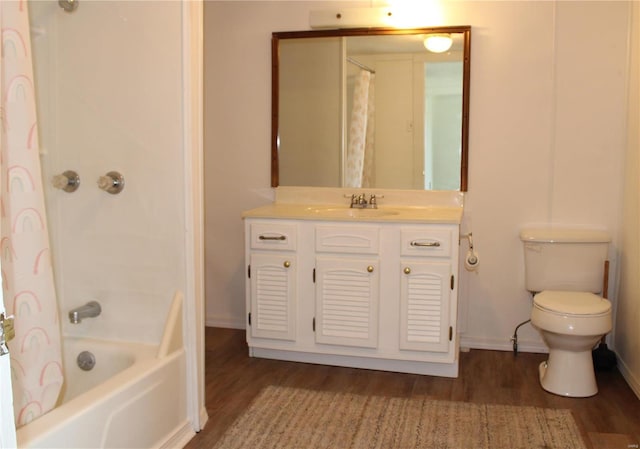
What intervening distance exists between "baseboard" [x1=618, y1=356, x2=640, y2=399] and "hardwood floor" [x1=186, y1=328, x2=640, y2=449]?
25mm

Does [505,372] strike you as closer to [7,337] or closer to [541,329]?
[541,329]

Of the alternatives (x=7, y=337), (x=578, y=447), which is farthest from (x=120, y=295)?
(x=578, y=447)

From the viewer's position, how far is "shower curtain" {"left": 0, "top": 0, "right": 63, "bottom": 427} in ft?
6.03

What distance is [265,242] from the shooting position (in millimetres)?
3297

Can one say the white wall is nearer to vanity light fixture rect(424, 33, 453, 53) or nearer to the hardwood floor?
the hardwood floor

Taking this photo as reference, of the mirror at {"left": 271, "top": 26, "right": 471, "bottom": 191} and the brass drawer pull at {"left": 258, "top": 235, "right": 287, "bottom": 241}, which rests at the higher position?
the mirror at {"left": 271, "top": 26, "right": 471, "bottom": 191}

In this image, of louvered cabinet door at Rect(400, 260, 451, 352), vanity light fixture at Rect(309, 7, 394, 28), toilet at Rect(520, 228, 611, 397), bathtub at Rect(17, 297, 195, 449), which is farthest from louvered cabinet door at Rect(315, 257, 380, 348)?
vanity light fixture at Rect(309, 7, 394, 28)

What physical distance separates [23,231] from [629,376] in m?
2.80

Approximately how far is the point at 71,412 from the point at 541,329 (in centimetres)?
212

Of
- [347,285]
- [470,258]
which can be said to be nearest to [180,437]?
[347,285]

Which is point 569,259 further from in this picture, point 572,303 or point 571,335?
point 571,335

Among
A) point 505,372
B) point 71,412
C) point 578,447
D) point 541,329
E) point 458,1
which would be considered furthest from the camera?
point 458,1

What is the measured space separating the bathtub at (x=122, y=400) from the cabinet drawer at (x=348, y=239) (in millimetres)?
963

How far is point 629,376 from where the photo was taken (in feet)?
10.1
